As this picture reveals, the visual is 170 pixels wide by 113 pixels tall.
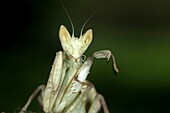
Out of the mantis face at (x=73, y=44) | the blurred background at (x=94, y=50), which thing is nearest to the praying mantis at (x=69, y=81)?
the mantis face at (x=73, y=44)

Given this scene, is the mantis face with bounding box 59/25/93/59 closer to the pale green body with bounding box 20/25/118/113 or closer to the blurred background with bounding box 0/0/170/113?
the pale green body with bounding box 20/25/118/113

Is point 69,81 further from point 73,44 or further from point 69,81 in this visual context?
point 73,44

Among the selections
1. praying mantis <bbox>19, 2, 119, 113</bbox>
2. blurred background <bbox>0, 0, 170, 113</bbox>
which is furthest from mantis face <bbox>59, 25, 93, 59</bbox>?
blurred background <bbox>0, 0, 170, 113</bbox>

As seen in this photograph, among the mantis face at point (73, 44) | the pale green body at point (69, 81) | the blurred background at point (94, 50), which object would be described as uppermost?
the mantis face at point (73, 44)

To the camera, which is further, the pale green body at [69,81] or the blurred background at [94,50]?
the blurred background at [94,50]

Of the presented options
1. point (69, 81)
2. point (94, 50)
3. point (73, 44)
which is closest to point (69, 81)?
point (69, 81)

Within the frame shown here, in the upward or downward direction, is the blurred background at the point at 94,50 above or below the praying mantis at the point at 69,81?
below

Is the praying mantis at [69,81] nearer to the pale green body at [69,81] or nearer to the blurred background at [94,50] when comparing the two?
the pale green body at [69,81]
